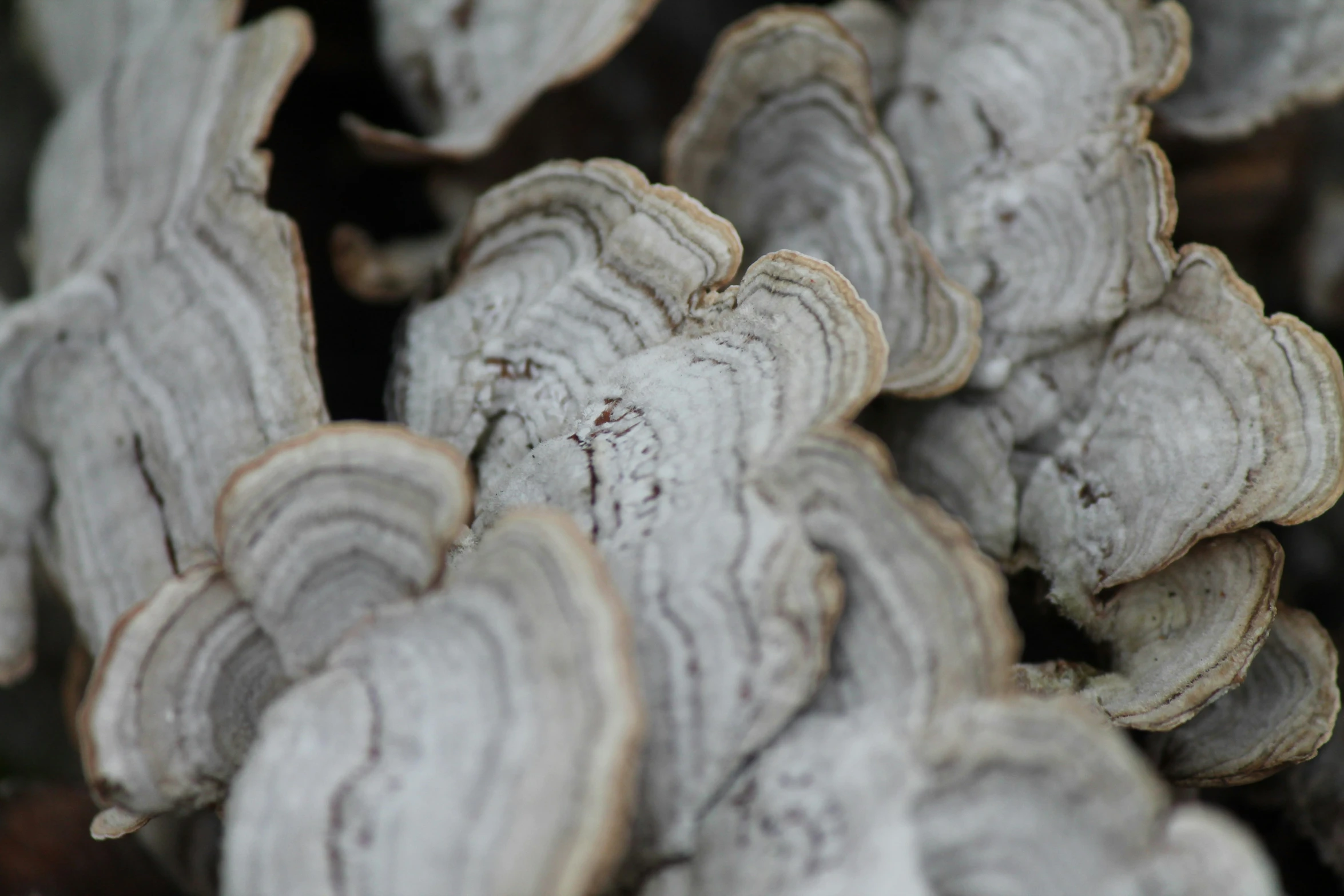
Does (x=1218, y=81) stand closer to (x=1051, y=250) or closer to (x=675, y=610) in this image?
(x=1051, y=250)

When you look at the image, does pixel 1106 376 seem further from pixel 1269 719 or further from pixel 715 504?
pixel 715 504

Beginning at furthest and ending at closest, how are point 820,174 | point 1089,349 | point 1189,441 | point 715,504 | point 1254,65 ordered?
1. point 1254,65
2. point 820,174
3. point 1089,349
4. point 1189,441
5. point 715,504

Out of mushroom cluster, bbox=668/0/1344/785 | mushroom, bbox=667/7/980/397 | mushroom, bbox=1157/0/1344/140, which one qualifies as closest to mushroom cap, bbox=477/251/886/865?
mushroom, bbox=667/7/980/397

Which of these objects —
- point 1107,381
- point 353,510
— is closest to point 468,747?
point 353,510

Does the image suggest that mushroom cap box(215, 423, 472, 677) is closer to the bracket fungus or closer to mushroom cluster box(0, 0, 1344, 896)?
mushroom cluster box(0, 0, 1344, 896)

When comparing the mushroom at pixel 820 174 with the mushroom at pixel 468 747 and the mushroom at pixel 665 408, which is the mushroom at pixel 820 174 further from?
the mushroom at pixel 468 747

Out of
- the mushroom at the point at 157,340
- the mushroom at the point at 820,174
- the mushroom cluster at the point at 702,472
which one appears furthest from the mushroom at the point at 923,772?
the mushroom at the point at 157,340
